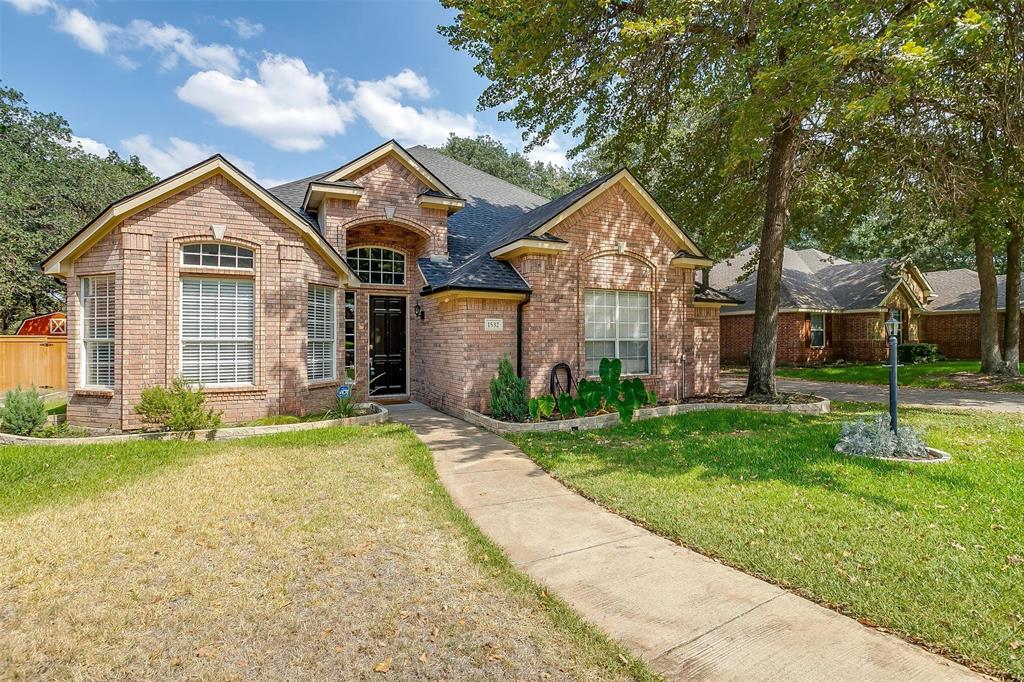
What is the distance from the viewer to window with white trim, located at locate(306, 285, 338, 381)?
9.86m

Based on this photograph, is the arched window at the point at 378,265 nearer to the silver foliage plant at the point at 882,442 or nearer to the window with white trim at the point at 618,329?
the window with white trim at the point at 618,329

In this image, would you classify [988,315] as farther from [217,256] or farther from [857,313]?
[217,256]

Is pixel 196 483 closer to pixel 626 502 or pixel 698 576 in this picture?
pixel 626 502

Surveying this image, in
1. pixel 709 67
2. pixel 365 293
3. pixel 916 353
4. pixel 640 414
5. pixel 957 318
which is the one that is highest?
pixel 709 67

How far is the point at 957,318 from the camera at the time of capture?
2511cm

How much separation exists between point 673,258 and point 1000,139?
7780mm

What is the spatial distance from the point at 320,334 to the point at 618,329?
22.5 feet

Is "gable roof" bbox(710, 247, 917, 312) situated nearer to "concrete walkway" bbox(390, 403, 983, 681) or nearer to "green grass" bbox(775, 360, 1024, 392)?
"green grass" bbox(775, 360, 1024, 392)

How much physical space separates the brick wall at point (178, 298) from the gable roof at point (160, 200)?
0.12 meters

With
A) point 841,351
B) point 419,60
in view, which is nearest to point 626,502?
point 419,60

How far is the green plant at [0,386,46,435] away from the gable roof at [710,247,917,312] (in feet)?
74.4

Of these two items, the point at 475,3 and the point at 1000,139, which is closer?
the point at 475,3

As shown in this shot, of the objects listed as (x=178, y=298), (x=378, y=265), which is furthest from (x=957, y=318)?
(x=178, y=298)

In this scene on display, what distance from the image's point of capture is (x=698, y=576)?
12.4 ft
